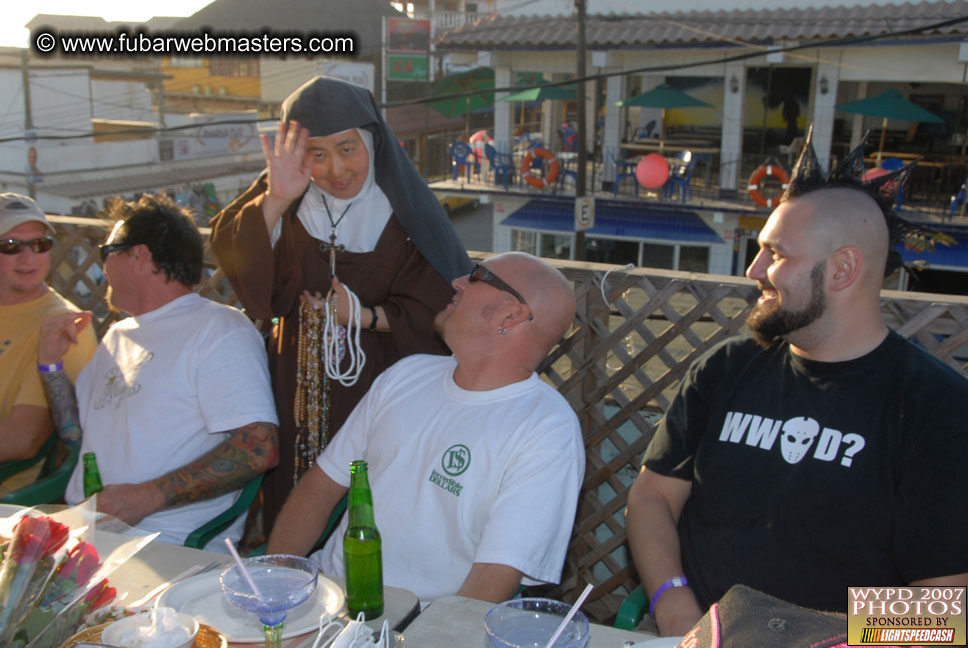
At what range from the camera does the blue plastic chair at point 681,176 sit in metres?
16.3

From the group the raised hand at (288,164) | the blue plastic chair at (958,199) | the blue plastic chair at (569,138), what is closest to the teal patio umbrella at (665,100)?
the blue plastic chair at (569,138)

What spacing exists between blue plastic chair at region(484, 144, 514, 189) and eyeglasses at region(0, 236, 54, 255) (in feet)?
50.4

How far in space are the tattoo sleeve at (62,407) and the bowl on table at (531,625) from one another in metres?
2.06

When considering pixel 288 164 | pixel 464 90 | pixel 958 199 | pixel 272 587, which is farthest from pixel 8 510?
pixel 464 90

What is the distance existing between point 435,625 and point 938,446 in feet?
3.96

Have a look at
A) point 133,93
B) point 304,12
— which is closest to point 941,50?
point 133,93

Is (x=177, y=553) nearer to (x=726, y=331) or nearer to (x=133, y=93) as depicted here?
(x=726, y=331)

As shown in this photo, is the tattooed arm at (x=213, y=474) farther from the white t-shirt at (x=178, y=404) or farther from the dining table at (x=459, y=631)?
the dining table at (x=459, y=631)

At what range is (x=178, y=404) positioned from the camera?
263cm

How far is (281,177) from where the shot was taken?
8.42ft

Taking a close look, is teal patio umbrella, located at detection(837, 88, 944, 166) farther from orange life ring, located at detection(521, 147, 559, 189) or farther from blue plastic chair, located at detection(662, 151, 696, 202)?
orange life ring, located at detection(521, 147, 559, 189)

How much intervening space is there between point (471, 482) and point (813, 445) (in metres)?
0.86

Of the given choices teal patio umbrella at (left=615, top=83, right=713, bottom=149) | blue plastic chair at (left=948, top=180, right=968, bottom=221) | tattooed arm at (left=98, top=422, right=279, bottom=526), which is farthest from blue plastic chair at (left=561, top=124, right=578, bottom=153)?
tattooed arm at (left=98, top=422, right=279, bottom=526)

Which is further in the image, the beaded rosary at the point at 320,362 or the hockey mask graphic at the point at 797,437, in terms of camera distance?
the beaded rosary at the point at 320,362
